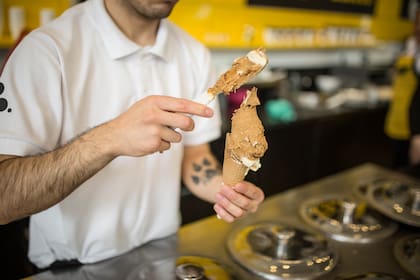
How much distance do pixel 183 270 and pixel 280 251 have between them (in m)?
0.28

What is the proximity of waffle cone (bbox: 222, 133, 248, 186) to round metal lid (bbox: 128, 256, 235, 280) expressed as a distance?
0.22m

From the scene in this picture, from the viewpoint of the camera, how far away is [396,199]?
1.40 metres

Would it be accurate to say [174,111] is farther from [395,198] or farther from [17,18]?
[17,18]

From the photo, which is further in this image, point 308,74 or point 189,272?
point 308,74

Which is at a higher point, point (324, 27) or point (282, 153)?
point (324, 27)

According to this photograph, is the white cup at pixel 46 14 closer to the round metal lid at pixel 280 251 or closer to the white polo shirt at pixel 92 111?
the white polo shirt at pixel 92 111

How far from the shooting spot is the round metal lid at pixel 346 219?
1.18 metres

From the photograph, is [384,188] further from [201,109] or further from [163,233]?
[201,109]

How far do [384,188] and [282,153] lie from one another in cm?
153

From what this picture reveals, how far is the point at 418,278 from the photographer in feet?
3.26

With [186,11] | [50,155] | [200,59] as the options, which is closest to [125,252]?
[50,155]

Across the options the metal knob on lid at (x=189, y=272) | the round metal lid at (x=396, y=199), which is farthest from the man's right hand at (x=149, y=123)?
the round metal lid at (x=396, y=199)

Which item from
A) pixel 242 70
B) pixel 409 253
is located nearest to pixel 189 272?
pixel 242 70

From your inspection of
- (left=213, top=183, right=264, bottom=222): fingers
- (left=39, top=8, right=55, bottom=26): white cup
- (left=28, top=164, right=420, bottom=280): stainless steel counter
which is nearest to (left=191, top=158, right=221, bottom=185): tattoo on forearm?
(left=28, top=164, right=420, bottom=280): stainless steel counter
